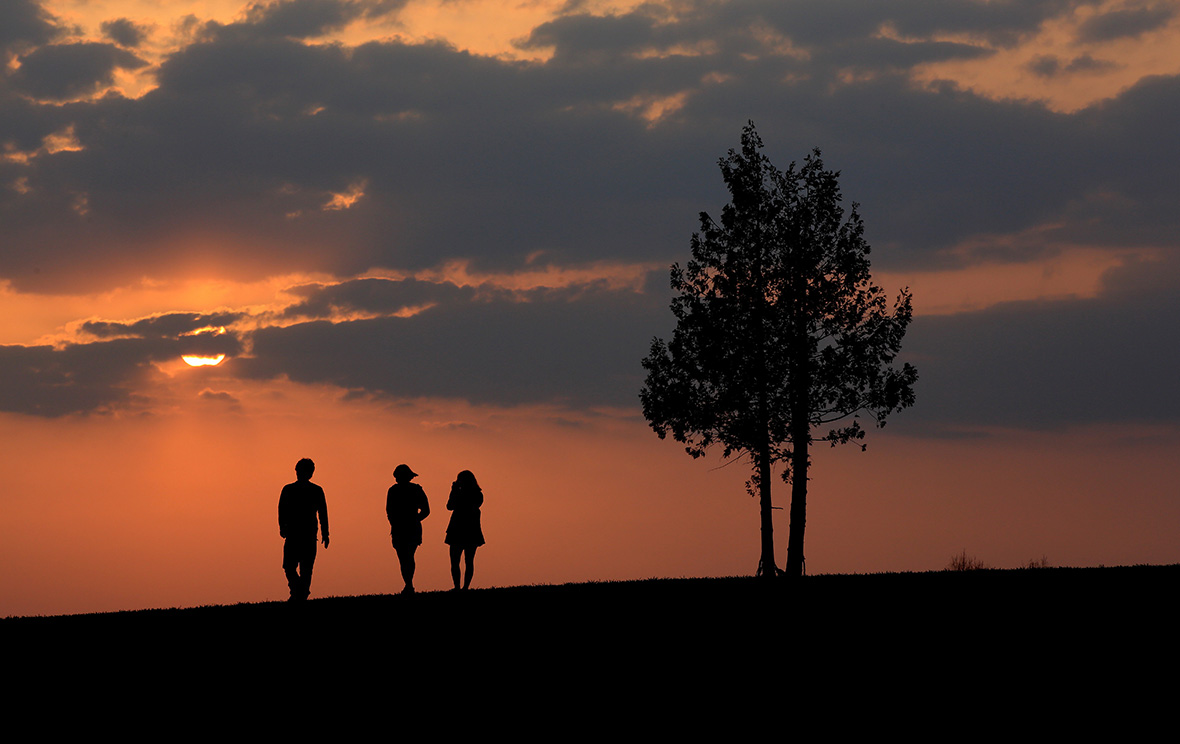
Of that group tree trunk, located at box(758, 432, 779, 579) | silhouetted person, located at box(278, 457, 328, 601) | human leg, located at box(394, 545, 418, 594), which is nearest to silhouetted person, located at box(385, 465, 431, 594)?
human leg, located at box(394, 545, 418, 594)

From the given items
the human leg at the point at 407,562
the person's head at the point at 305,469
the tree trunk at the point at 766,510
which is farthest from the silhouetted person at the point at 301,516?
the tree trunk at the point at 766,510

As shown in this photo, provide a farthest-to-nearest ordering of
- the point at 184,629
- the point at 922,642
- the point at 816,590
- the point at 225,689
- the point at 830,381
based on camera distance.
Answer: the point at 830,381
the point at 816,590
the point at 184,629
the point at 922,642
the point at 225,689

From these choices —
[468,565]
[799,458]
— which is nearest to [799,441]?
[799,458]

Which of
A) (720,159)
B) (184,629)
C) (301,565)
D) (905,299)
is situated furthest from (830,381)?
(184,629)

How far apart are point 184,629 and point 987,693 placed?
40.5 feet

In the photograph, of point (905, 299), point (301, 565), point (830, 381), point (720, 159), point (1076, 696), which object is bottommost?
point (1076, 696)

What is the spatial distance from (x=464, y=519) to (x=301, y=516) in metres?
3.77

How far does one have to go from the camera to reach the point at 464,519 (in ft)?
74.0

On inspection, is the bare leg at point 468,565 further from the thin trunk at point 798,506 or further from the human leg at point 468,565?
the thin trunk at point 798,506

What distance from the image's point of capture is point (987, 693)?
12.3 m

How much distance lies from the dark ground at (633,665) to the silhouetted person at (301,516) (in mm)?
961

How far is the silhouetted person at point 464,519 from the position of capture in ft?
74.0

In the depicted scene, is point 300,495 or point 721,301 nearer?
point 300,495

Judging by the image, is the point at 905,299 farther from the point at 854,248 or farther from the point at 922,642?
the point at 922,642
